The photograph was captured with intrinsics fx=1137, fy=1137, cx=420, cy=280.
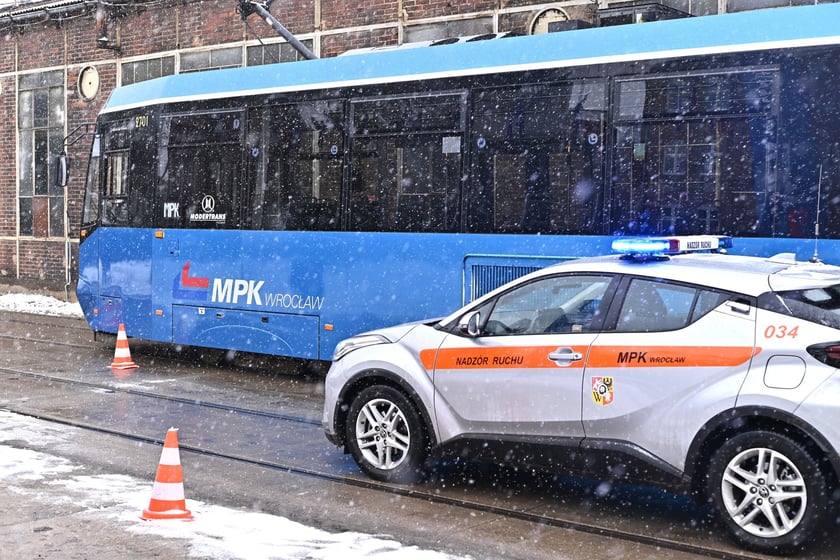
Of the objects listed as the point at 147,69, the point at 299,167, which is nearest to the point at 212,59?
the point at 147,69

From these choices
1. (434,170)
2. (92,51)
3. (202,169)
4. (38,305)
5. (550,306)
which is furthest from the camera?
(92,51)

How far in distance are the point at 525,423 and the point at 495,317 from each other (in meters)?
0.77

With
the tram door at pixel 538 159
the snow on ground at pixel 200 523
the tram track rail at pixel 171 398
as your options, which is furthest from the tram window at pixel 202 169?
the snow on ground at pixel 200 523

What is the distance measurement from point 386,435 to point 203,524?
5.61ft

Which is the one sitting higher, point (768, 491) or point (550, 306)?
point (550, 306)

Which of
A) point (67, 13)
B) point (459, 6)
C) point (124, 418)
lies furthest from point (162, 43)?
point (124, 418)

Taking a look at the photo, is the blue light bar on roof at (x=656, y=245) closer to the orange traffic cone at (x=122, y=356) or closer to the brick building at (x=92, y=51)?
the orange traffic cone at (x=122, y=356)

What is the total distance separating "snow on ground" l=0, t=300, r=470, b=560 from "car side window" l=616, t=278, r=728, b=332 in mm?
1888

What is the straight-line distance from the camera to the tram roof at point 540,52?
30.9 ft

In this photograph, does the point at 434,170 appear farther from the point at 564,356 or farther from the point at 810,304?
the point at 810,304

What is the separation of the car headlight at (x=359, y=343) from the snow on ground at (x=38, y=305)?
15.8m

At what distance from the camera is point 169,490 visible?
22.5 feet

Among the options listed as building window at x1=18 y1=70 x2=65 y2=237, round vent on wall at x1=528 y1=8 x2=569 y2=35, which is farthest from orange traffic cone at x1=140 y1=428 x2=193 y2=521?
building window at x1=18 y1=70 x2=65 y2=237

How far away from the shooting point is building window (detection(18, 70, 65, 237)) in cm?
2653
